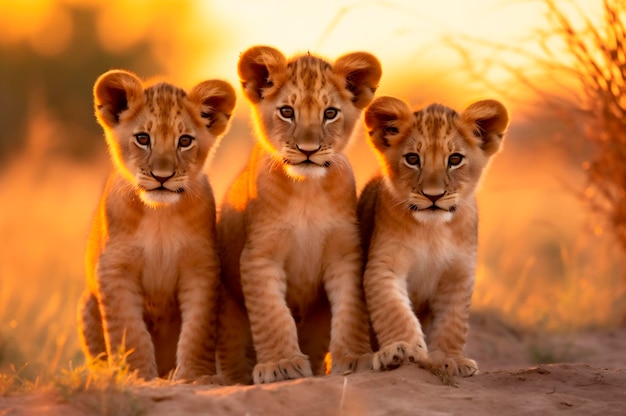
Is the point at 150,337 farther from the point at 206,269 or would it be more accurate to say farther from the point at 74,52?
the point at 74,52

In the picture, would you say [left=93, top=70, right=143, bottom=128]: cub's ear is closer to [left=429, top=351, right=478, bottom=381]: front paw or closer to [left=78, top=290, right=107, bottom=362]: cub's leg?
[left=78, top=290, right=107, bottom=362]: cub's leg

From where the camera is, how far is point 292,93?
18.6 feet

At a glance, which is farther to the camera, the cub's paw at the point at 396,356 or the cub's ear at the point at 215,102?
the cub's ear at the point at 215,102

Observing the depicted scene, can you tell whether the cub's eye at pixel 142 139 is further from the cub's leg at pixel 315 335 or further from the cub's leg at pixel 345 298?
the cub's leg at pixel 315 335

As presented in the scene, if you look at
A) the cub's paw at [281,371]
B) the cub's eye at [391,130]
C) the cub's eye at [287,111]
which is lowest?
the cub's paw at [281,371]

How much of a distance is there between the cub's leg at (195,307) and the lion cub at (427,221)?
851 millimetres

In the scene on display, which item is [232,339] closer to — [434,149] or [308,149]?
[308,149]

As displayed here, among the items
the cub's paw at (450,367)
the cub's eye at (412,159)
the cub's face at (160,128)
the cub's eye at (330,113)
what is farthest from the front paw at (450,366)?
the cub's face at (160,128)

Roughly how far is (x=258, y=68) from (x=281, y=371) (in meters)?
1.66

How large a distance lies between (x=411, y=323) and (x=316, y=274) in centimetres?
62

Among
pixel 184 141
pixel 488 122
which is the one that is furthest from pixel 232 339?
pixel 488 122

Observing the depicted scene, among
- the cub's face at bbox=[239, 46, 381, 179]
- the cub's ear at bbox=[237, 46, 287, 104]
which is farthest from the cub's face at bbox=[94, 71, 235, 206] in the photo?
the cub's face at bbox=[239, 46, 381, 179]

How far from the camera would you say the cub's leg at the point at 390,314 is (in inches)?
210

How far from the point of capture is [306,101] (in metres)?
5.62
